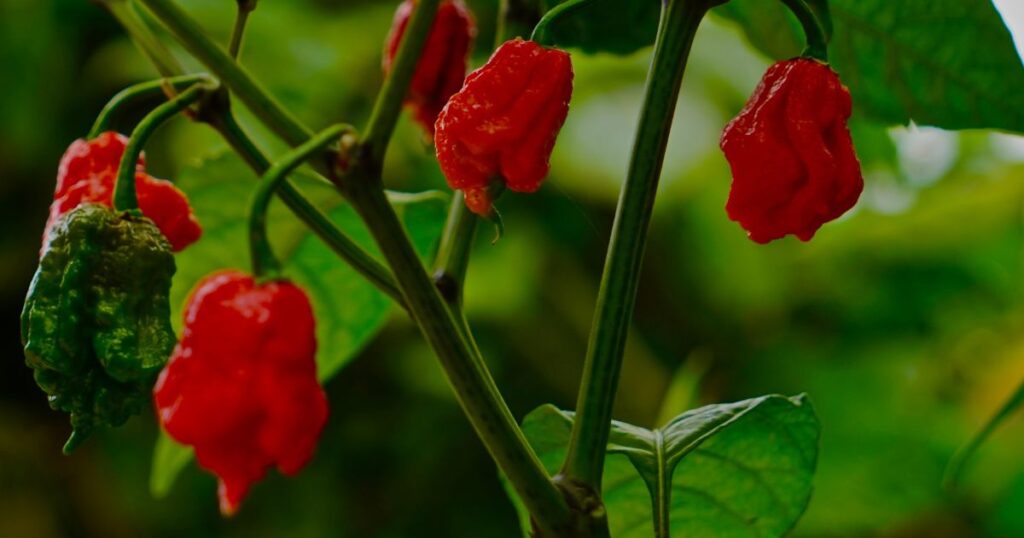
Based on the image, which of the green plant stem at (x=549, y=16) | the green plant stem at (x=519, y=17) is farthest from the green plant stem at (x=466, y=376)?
the green plant stem at (x=519, y=17)

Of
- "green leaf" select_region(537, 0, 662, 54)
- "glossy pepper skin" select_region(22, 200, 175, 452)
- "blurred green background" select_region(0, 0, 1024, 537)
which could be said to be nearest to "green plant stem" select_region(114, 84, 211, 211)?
"glossy pepper skin" select_region(22, 200, 175, 452)

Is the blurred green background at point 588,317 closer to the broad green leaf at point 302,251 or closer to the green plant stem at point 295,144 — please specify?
the broad green leaf at point 302,251

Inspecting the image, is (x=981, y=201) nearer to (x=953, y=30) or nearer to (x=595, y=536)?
(x=953, y=30)

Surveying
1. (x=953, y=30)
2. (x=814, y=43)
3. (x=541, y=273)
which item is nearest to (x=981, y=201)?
(x=541, y=273)

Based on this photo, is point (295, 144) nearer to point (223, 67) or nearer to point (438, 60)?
point (223, 67)

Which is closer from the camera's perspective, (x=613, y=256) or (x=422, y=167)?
(x=613, y=256)

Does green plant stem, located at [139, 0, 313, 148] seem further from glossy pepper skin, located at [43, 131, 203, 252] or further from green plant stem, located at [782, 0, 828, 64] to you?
Result: green plant stem, located at [782, 0, 828, 64]

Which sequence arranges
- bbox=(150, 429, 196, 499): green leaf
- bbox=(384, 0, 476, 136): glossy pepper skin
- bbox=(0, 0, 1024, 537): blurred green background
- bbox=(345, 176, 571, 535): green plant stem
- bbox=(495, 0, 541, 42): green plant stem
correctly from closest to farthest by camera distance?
bbox=(345, 176, 571, 535): green plant stem
bbox=(495, 0, 541, 42): green plant stem
bbox=(384, 0, 476, 136): glossy pepper skin
bbox=(150, 429, 196, 499): green leaf
bbox=(0, 0, 1024, 537): blurred green background
